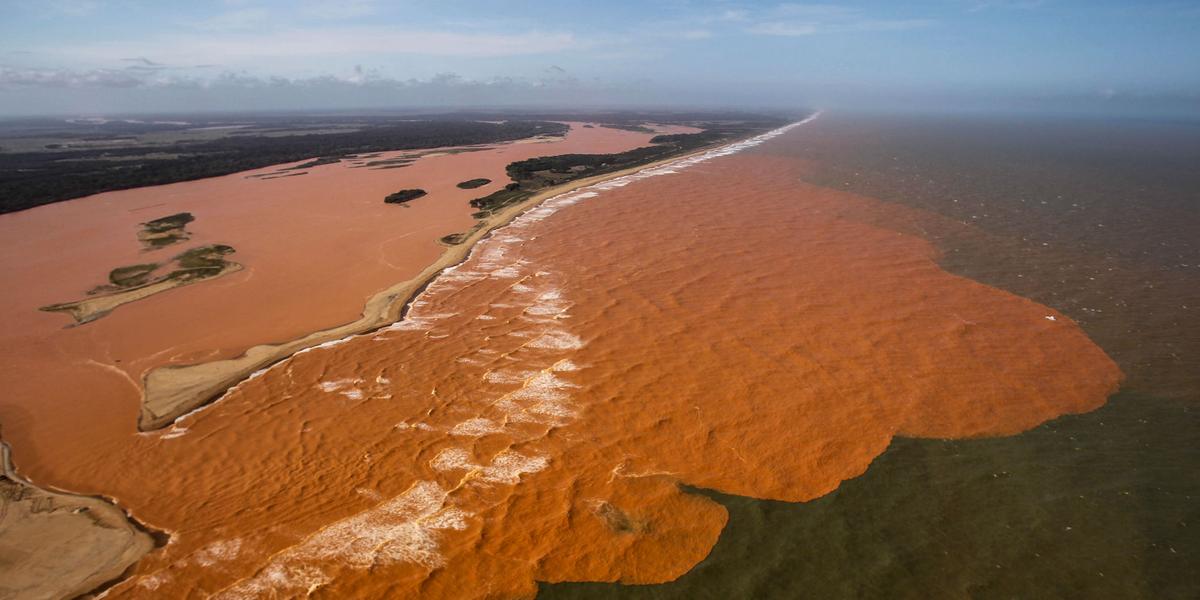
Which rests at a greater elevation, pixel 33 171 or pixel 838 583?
pixel 33 171

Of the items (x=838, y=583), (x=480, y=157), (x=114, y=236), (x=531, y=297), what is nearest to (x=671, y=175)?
(x=480, y=157)

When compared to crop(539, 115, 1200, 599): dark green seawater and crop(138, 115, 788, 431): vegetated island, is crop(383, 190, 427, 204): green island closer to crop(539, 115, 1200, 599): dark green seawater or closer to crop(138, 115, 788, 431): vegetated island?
crop(138, 115, 788, 431): vegetated island

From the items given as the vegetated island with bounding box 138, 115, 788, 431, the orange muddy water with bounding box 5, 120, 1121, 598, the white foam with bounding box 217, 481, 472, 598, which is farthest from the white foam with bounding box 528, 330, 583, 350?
the white foam with bounding box 217, 481, 472, 598

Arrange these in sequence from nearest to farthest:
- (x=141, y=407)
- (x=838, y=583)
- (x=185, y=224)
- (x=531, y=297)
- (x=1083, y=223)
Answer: (x=838, y=583) → (x=141, y=407) → (x=531, y=297) → (x=1083, y=223) → (x=185, y=224)

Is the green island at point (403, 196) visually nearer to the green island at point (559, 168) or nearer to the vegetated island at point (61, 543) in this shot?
the green island at point (559, 168)

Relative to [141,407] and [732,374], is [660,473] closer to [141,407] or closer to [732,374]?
[732,374]

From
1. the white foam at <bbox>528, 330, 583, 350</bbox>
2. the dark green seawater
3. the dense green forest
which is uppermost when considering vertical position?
the dense green forest

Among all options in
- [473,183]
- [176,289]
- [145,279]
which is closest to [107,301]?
[176,289]
